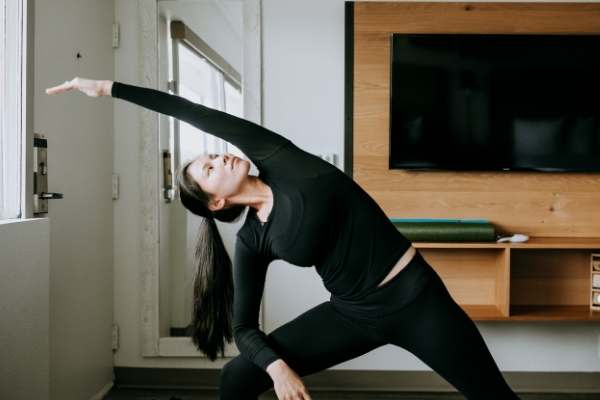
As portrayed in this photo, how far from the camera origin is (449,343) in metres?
1.49

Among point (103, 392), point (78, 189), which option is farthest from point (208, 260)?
point (103, 392)

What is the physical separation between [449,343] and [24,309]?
1.33 metres

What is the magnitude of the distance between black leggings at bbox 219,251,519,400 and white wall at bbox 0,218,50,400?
0.68 metres

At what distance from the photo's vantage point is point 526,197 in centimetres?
289

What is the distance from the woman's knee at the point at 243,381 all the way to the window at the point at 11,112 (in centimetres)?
101

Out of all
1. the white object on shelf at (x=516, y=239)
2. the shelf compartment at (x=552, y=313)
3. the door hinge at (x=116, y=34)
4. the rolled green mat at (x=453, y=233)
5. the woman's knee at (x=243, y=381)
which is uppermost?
the door hinge at (x=116, y=34)

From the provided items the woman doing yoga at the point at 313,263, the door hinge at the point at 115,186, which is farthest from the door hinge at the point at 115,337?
the woman doing yoga at the point at 313,263

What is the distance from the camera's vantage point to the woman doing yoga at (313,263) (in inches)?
58.3

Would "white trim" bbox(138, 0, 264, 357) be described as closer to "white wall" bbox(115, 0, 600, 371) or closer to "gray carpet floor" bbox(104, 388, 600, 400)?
"white wall" bbox(115, 0, 600, 371)

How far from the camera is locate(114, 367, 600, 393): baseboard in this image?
117 inches

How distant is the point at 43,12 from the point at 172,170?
1010mm

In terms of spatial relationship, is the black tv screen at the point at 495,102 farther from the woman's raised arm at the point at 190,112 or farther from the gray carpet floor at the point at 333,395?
the woman's raised arm at the point at 190,112


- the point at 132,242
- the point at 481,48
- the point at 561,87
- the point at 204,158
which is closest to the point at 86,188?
the point at 132,242

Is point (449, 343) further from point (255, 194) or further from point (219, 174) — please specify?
point (219, 174)
